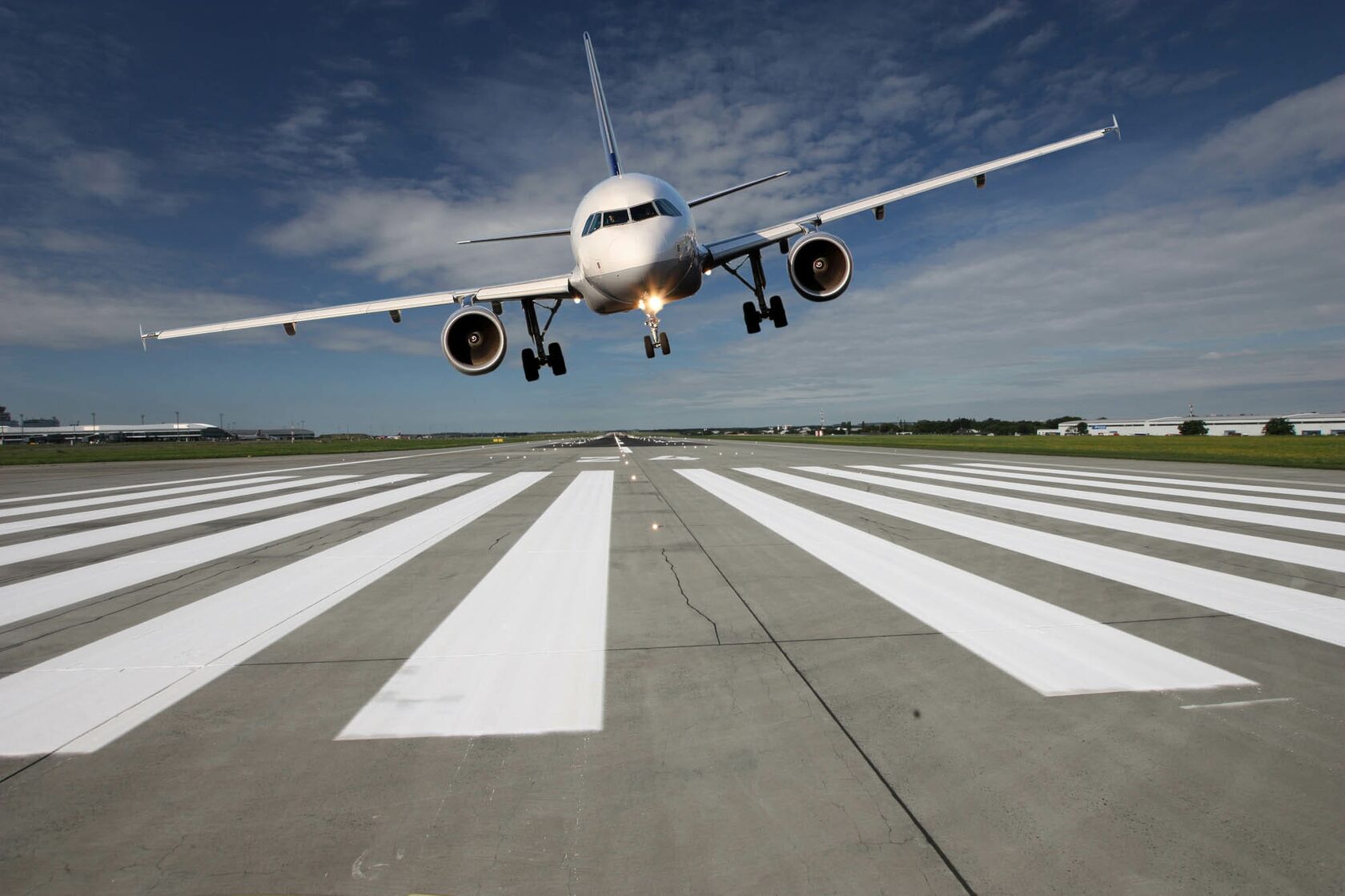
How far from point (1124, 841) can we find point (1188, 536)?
5.91 meters

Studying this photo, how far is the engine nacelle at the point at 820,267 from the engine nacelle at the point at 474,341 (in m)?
6.46

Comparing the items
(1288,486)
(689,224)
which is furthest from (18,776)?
(1288,486)

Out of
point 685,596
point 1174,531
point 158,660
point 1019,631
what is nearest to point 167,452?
point 158,660

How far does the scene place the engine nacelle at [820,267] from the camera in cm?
1131

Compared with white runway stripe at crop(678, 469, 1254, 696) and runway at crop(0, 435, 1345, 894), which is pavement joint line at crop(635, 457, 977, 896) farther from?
white runway stripe at crop(678, 469, 1254, 696)

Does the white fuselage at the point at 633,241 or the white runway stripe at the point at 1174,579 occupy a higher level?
the white fuselage at the point at 633,241

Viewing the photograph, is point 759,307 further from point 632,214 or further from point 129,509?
point 129,509

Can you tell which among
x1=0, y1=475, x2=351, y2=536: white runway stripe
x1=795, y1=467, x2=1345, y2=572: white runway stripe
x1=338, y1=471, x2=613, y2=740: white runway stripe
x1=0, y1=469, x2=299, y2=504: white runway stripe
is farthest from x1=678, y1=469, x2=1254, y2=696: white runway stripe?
x1=0, y1=469, x2=299, y2=504: white runway stripe

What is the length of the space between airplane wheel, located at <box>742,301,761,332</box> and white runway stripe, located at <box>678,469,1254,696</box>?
10.7m

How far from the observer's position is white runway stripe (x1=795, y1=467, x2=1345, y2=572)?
5031 millimetres

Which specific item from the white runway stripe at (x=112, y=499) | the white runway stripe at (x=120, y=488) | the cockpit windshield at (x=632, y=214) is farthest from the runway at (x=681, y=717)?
the white runway stripe at (x=120, y=488)

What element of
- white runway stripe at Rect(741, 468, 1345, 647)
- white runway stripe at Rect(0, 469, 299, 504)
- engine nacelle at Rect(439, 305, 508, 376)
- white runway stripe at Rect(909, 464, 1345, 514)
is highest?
engine nacelle at Rect(439, 305, 508, 376)

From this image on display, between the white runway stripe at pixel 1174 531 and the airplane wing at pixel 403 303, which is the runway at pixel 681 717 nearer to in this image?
the white runway stripe at pixel 1174 531

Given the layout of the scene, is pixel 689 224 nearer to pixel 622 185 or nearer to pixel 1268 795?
pixel 622 185
